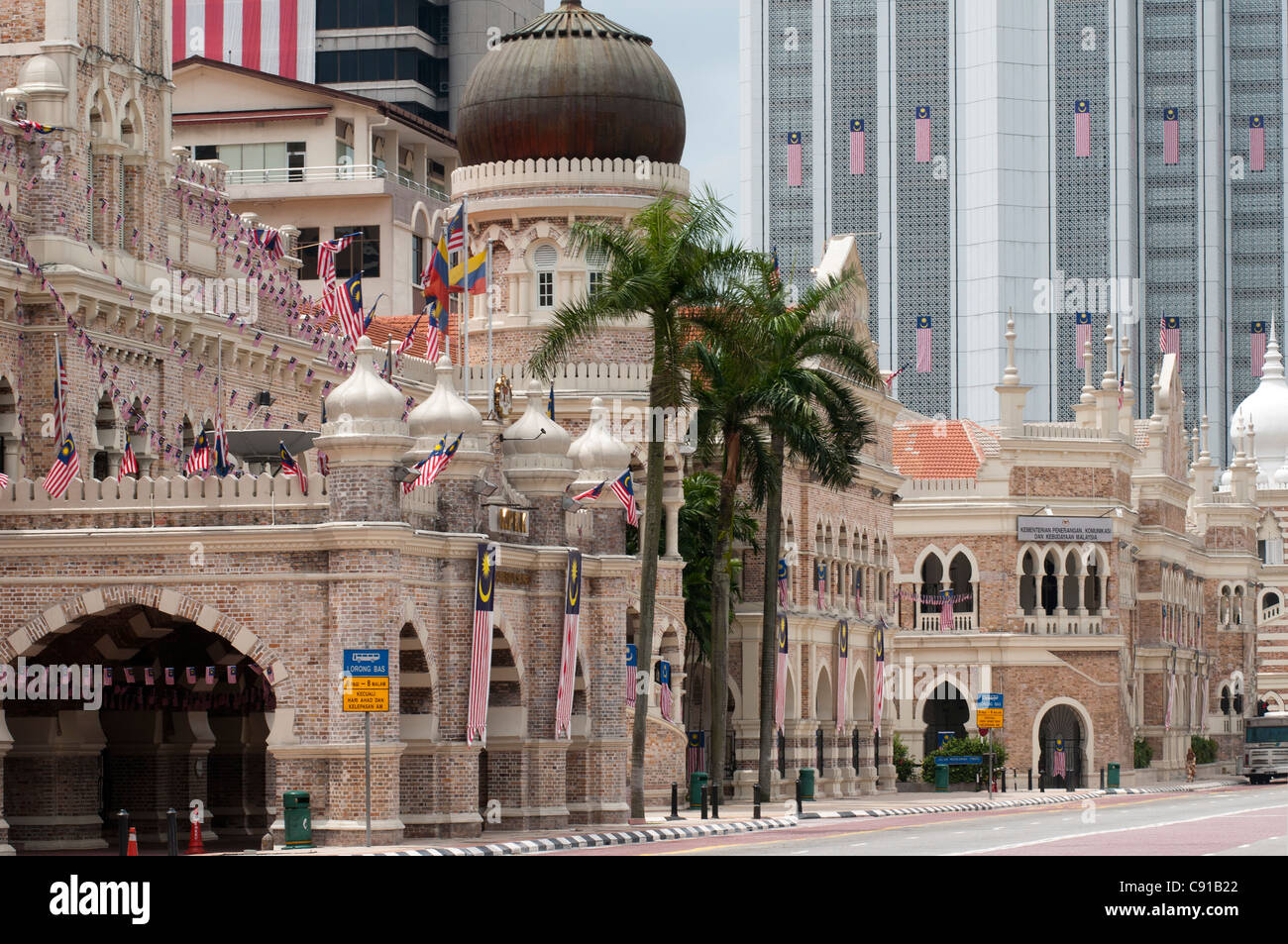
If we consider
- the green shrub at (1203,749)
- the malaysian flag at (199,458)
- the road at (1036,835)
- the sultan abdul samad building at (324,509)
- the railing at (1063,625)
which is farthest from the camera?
the green shrub at (1203,749)

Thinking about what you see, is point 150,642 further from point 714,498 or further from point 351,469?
point 714,498

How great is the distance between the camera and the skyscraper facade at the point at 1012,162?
460ft

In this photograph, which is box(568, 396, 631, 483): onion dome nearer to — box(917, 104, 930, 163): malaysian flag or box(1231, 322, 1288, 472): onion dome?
box(1231, 322, 1288, 472): onion dome

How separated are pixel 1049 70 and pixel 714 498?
83.7 metres

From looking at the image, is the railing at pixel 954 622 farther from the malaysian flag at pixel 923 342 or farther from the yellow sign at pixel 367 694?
the malaysian flag at pixel 923 342

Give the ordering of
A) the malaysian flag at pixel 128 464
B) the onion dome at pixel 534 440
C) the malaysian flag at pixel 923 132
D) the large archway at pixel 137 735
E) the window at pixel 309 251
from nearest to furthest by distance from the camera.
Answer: the large archway at pixel 137 735
the onion dome at pixel 534 440
the malaysian flag at pixel 128 464
the window at pixel 309 251
the malaysian flag at pixel 923 132

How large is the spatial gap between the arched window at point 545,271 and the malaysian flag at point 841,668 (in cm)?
1437

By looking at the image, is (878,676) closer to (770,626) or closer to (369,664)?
(770,626)

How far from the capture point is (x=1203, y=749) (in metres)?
103

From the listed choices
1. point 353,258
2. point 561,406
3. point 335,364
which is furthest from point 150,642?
point 353,258

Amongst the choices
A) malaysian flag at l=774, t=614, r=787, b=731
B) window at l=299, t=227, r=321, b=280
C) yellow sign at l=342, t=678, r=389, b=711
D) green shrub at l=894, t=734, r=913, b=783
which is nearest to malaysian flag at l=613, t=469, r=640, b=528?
yellow sign at l=342, t=678, r=389, b=711

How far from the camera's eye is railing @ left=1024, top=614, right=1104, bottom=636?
89.0 metres

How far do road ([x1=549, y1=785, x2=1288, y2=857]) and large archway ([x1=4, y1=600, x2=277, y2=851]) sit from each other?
836 cm

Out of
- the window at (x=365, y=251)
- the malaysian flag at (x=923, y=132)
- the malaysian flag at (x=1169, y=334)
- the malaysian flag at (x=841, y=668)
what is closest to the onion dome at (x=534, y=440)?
the malaysian flag at (x=841, y=668)
